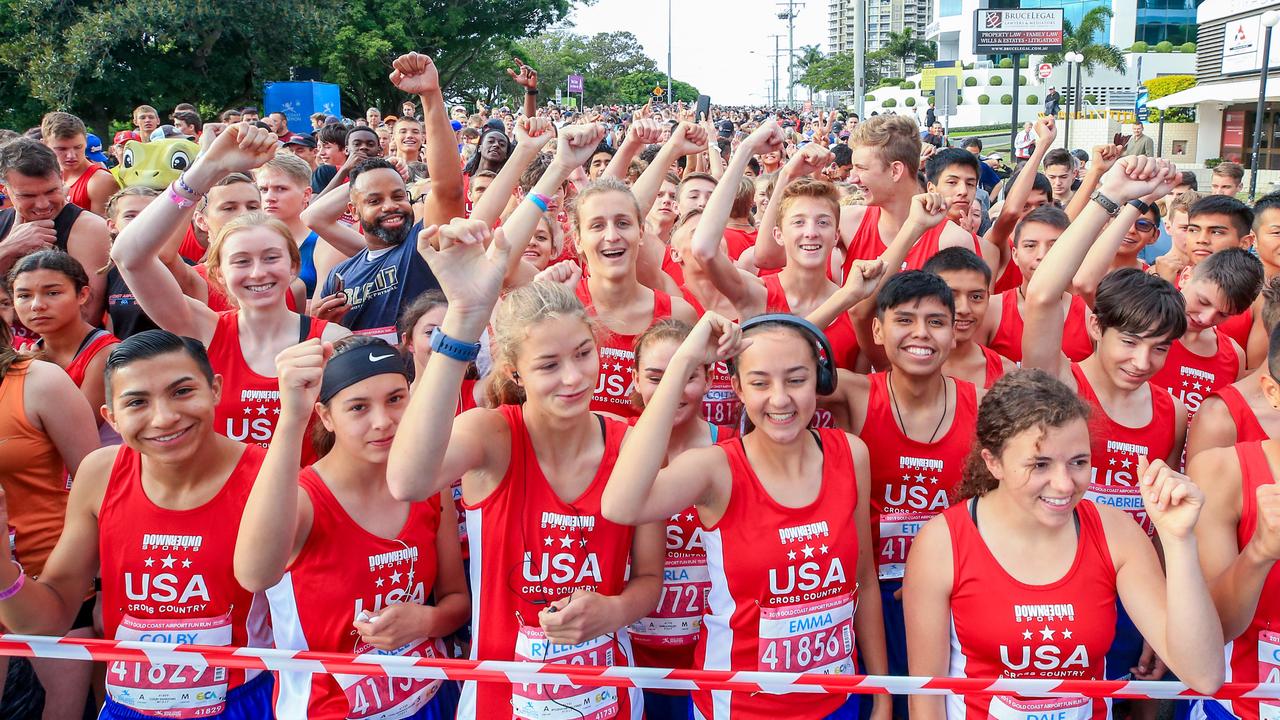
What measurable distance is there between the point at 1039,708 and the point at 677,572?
1139 millimetres

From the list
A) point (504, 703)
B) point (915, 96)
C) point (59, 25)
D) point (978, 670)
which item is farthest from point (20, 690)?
point (915, 96)

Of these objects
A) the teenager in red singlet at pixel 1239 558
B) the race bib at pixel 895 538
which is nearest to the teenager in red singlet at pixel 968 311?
the race bib at pixel 895 538

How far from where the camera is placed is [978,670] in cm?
259

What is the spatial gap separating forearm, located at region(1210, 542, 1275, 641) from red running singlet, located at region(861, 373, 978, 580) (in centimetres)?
85

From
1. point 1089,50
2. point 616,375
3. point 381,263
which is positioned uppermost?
point 1089,50

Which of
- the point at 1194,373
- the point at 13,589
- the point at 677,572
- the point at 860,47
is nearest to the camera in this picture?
the point at 13,589

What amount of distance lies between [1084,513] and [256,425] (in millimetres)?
2856

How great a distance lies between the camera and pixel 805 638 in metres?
2.70

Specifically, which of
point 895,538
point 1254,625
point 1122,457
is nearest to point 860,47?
point 1122,457

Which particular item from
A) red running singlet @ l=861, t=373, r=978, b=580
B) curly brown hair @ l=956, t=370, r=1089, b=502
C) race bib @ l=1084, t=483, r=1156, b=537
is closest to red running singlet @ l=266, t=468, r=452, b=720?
red running singlet @ l=861, t=373, r=978, b=580

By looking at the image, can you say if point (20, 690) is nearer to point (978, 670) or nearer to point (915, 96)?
point (978, 670)

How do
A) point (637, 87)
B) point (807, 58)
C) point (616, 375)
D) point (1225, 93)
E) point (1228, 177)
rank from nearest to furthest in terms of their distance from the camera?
1. point (616, 375)
2. point (1228, 177)
3. point (1225, 93)
4. point (637, 87)
5. point (807, 58)

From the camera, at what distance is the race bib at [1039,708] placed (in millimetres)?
2523

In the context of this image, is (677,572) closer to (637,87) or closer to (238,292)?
(238,292)
